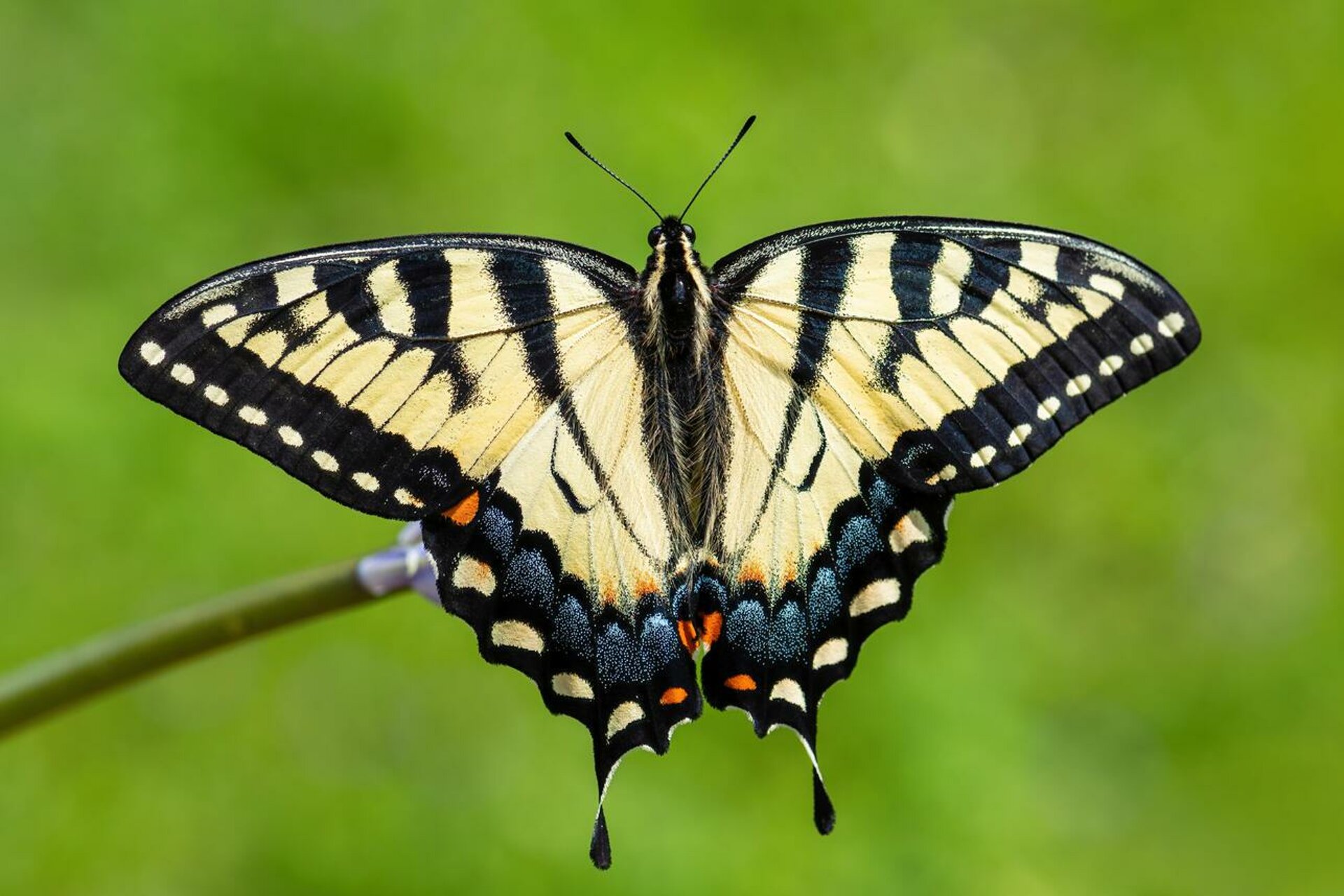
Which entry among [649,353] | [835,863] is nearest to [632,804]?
[835,863]

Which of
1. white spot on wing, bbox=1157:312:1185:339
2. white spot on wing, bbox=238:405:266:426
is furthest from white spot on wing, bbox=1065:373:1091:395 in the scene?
white spot on wing, bbox=238:405:266:426

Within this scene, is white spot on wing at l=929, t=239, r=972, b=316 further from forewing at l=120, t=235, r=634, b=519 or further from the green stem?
Result: the green stem

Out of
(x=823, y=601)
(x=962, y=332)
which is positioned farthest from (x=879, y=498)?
(x=962, y=332)

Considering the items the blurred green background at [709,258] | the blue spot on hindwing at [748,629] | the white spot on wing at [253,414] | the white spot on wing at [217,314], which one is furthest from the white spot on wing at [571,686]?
the blurred green background at [709,258]

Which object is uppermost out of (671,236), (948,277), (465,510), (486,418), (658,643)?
(671,236)

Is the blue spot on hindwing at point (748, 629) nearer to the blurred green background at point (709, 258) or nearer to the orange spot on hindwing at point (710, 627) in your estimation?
the orange spot on hindwing at point (710, 627)

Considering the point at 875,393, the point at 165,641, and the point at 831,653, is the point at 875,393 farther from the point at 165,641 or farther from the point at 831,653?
the point at 165,641

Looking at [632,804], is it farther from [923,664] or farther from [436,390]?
[436,390]
